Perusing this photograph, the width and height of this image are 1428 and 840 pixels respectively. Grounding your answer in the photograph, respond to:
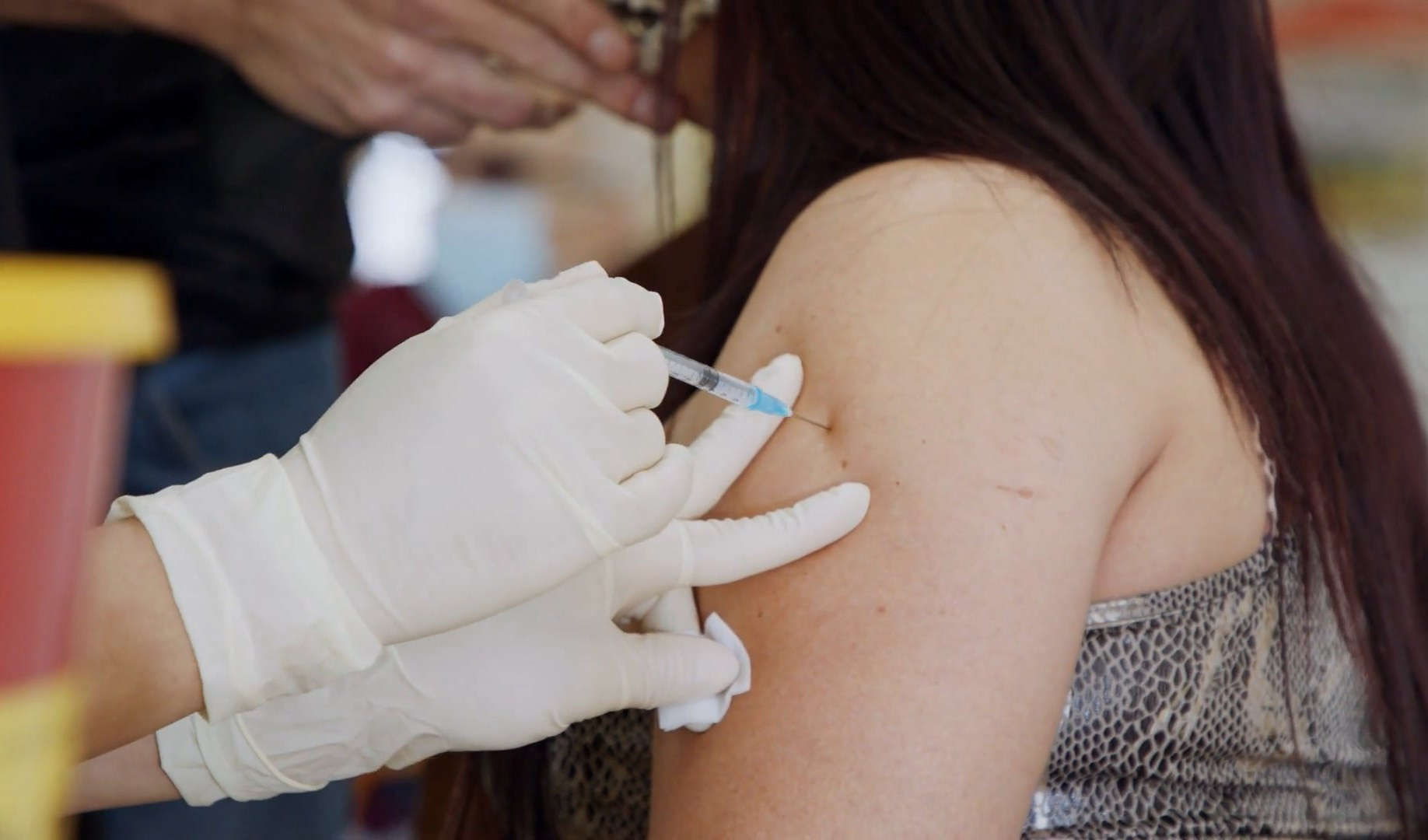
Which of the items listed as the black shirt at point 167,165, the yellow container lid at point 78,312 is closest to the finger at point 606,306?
the yellow container lid at point 78,312

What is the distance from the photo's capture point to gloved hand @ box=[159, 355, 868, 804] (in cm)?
82

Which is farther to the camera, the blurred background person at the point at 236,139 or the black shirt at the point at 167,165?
the black shirt at the point at 167,165

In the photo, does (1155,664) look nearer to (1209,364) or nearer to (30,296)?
(1209,364)

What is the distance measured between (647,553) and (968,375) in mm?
246

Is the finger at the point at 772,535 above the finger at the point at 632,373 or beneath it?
beneath

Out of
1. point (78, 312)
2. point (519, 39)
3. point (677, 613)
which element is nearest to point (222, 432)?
point (519, 39)

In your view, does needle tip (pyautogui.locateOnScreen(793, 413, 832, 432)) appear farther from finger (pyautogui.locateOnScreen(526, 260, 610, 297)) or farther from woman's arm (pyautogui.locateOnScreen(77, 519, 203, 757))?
woman's arm (pyautogui.locateOnScreen(77, 519, 203, 757))

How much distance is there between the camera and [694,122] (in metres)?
1.43

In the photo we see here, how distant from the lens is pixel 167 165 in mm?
1722

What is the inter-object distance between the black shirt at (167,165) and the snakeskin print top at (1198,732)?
40.2 inches

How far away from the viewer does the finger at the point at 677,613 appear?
0.91 m

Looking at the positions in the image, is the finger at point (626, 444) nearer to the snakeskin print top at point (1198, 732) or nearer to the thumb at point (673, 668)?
the thumb at point (673, 668)

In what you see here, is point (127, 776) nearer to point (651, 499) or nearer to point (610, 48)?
point (651, 499)

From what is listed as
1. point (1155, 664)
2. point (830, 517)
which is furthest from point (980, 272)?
point (1155, 664)
